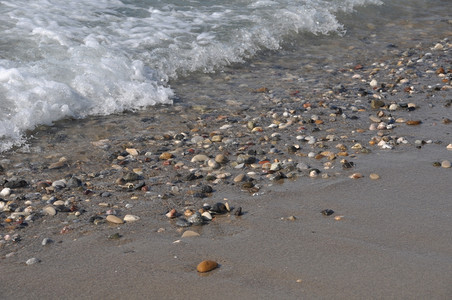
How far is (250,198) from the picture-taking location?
3.86 metres

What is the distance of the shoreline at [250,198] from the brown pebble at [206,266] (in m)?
0.05

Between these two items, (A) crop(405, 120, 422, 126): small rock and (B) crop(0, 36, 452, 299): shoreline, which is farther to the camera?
(A) crop(405, 120, 422, 126): small rock

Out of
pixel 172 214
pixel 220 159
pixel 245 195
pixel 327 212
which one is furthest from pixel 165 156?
pixel 327 212

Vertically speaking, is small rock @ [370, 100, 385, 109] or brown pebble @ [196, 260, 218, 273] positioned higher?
brown pebble @ [196, 260, 218, 273]

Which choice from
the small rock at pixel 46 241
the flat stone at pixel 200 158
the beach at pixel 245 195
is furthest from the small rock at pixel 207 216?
the flat stone at pixel 200 158

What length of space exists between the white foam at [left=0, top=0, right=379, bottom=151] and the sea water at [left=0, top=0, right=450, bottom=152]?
0.01 m

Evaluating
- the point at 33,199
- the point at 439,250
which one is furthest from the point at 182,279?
the point at 33,199

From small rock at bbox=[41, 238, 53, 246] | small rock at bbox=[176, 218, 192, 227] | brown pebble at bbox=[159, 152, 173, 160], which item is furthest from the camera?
brown pebble at bbox=[159, 152, 173, 160]

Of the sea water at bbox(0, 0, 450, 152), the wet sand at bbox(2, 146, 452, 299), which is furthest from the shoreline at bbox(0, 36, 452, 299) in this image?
the sea water at bbox(0, 0, 450, 152)

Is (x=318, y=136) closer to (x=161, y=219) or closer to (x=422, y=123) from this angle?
(x=422, y=123)

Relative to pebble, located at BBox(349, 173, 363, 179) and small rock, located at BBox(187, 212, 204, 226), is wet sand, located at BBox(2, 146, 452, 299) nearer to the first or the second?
small rock, located at BBox(187, 212, 204, 226)

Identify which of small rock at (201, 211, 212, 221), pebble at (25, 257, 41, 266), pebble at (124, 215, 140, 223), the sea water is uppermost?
the sea water

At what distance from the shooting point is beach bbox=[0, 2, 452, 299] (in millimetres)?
2867

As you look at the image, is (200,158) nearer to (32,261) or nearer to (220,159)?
(220,159)
